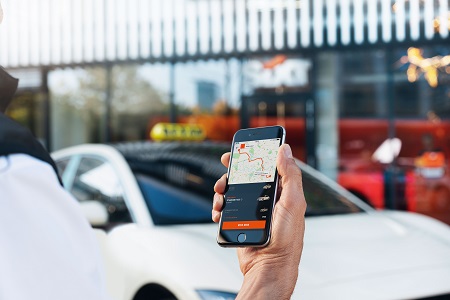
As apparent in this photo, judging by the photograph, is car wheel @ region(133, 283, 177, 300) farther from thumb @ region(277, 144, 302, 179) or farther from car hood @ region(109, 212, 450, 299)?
thumb @ region(277, 144, 302, 179)

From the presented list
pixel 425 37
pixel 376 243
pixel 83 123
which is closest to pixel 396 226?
pixel 376 243

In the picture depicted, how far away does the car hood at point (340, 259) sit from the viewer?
2512 millimetres

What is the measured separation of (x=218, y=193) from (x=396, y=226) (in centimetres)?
208

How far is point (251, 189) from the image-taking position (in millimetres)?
1440

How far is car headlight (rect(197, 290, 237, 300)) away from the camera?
2475mm

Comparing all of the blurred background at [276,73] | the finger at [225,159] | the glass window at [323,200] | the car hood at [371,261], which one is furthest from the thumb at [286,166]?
the blurred background at [276,73]

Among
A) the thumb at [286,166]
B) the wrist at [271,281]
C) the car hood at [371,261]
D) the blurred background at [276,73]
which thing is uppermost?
the blurred background at [276,73]

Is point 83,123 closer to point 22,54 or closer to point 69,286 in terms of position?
point 22,54

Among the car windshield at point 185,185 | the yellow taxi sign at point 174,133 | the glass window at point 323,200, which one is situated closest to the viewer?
the car windshield at point 185,185

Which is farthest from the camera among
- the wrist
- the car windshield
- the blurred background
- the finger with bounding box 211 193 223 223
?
the blurred background

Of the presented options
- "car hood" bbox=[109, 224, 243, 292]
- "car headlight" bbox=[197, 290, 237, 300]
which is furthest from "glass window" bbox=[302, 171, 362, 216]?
"car headlight" bbox=[197, 290, 237, 300]

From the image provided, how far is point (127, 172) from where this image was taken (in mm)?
3605

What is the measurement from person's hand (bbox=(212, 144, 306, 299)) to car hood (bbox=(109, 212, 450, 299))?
49.7 inches

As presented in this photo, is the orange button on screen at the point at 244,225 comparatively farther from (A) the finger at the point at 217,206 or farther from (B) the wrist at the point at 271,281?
(B) the wrist at the point at 271,281
